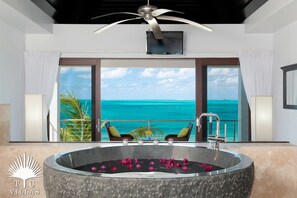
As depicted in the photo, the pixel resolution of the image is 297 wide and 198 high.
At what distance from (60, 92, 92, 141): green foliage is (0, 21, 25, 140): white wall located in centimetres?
134

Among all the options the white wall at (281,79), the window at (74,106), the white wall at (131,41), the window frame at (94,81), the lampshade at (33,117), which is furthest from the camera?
the window at (74,106)

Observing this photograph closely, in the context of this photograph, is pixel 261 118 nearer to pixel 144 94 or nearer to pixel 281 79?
pixel 281 79

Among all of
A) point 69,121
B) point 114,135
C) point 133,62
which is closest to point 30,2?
point 114,135

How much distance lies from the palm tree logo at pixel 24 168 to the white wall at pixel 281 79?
10.6 ft

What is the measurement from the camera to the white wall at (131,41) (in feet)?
20.4

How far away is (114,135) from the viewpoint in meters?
6.59

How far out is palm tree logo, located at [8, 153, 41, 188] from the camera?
3760 mm

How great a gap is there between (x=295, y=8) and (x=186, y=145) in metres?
2.05

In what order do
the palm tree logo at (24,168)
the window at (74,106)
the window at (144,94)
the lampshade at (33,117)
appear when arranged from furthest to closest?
the window at (144,94) < the window at (74,106) < the lampshade at (33,117) < the palm tree logo at (24,168)

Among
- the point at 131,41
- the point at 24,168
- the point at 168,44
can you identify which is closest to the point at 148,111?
the point at 131,41

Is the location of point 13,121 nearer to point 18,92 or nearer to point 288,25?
point 18,92

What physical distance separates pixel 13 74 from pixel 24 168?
89.1 inches

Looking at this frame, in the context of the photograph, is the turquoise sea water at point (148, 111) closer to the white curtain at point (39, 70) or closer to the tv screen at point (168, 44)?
the white curtain at point (39, 70)

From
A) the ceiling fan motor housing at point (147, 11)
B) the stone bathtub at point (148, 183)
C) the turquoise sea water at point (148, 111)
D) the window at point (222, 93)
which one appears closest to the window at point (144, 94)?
the turquoise sea water at point (148, 111)
